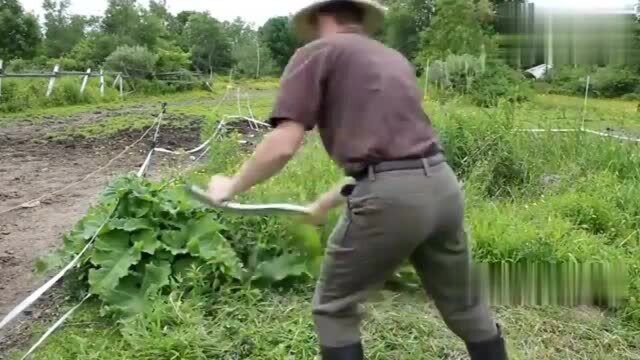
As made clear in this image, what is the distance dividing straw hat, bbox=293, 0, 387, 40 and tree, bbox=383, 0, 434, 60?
0.17 meters

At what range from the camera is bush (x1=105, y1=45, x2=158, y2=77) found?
24.8 metres

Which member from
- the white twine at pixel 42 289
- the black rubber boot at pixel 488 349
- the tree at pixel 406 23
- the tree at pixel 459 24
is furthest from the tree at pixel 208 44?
the black rubber boot at pixel 488 349

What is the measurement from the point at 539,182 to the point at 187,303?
10.5 feet

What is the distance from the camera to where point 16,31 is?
33219 mm

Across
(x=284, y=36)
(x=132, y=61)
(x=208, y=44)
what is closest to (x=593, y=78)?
(x=284, y=36)

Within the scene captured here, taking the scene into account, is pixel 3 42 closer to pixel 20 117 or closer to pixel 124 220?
pixel 20 117

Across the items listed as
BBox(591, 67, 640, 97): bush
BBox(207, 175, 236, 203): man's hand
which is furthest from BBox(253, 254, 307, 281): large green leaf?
BBox(591, 67, 640, 97): bush

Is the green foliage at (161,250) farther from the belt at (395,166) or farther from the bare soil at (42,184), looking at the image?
the belt at (395,166)

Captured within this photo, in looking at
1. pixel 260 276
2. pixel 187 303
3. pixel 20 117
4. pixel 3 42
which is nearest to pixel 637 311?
pixel 260 276

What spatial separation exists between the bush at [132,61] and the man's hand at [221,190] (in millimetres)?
23336

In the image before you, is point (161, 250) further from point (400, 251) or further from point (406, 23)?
point (400, 251)

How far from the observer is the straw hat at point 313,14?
1.91 metres

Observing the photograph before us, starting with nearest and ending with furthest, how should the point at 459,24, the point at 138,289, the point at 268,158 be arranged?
the point at 268,158 → the point at 459,24 → the point at 138,289

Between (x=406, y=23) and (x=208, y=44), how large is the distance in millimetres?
28121
